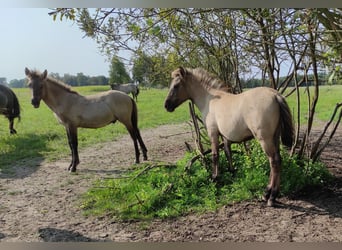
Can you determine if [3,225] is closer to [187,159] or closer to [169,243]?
[169,243]

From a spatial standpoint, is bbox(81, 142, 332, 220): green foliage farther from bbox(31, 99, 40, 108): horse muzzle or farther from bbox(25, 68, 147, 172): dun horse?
bbox(31, 99, 40, 108): horse muzzle

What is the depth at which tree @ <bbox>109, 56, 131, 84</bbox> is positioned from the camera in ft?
7.26

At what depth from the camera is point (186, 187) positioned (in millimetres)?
2131

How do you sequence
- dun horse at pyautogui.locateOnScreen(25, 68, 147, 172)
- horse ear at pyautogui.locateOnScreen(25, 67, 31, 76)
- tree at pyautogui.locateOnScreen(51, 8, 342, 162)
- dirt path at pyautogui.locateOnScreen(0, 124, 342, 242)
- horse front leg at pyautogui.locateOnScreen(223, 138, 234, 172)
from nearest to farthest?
dirt path at pyautogui.locateOnScreen(0, 124, 342, 242) < tree at pyautogui.locateOnScreen(51, 8, 342, 162) < horse ear at pyautogui.locateOnScreen(25, 67, 31, 76) < horse front leg at pyautogui.locateOnScreen(223, 138, 234, 172) < dun horse at pyautogui.locateOnScreen(25, 68, 147, 172)

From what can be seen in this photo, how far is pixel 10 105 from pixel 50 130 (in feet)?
1.06

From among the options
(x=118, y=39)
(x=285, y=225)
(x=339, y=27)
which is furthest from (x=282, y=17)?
(x=285, y=225)

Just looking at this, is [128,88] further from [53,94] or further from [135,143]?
[53,94]

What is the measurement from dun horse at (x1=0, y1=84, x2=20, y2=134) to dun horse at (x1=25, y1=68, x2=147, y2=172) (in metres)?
0.13

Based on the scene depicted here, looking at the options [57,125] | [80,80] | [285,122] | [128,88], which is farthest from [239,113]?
[57,125]

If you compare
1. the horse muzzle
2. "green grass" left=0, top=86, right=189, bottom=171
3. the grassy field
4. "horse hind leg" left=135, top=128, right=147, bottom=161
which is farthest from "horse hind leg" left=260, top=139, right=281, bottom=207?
the horse muzzle

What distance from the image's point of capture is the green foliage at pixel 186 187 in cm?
196

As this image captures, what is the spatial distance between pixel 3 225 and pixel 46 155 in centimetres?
57

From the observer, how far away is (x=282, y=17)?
78.4 inches

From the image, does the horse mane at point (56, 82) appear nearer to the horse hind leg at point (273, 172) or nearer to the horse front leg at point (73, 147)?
the horse front leg at point (73, 147)
